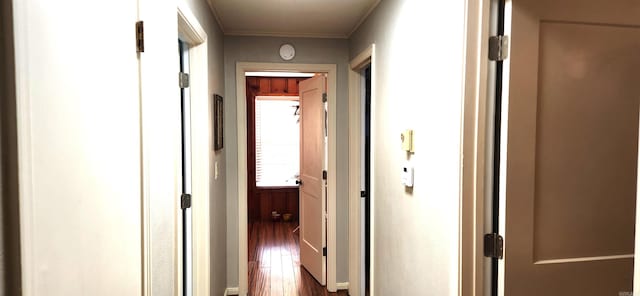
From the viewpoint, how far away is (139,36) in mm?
1129

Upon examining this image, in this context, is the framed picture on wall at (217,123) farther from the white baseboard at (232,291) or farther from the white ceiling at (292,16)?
the white baseboard at (232,291)

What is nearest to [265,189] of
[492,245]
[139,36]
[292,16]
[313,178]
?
[313,178]

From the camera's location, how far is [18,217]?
59 centimetres

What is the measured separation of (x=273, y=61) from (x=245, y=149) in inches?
31.3

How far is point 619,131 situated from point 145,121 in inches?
66.1

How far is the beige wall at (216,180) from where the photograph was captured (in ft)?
7.85

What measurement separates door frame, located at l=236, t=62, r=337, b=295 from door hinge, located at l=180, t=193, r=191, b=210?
1015mm

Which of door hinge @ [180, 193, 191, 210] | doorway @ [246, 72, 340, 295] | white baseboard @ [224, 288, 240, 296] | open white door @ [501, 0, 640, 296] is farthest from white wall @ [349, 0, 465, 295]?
doorway @ [246, 72, 340, 295]

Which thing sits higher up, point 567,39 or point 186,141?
point 567,39

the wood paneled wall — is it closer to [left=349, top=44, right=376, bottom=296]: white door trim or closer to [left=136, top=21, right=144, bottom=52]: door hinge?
[left=349, top=44, right=376, bottom=296]: white door trim

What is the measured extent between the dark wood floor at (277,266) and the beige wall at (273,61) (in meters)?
0.39

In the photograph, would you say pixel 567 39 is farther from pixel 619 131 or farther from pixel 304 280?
pixel 304 280

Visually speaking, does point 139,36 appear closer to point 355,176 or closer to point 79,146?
point 79,146

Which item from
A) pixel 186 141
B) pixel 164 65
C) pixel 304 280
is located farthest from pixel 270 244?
pixel 164 65
